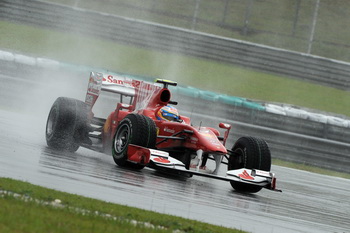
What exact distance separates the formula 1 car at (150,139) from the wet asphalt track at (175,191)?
0.79ft

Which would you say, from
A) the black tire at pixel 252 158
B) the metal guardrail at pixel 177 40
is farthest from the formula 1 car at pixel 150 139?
the metal guardrail at pixel 177 40

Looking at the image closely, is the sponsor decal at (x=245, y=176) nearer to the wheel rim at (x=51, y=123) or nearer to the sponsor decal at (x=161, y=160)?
the sponsor decal at (x=161, y=160)

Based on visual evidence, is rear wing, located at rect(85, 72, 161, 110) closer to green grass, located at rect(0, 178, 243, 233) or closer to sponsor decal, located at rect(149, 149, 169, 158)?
sponsor decal, located at rect(149, 149, 169, 158)

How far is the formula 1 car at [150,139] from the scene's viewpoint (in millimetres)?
12445

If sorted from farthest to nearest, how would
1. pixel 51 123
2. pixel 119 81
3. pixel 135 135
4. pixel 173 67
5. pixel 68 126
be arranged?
pixel 173 67
pixel 119 81
pixel 51 123
pixel 68 126
pixel 135 135

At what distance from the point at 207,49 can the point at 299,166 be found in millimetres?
11450

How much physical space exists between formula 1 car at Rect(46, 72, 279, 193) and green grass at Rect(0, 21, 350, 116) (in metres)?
12.9

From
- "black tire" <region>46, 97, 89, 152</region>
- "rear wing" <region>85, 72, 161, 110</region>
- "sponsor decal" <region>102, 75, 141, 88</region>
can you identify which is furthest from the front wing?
"sponsor decal" <region>102, 75, 141, 88</region>

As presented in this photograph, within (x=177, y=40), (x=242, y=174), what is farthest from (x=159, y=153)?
(x=177, y=40)

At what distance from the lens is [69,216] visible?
7.29 meters

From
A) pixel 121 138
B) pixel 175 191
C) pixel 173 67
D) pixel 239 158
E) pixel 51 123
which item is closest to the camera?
pixel 175 191

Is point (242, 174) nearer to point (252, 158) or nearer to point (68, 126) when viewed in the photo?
point (252, 158)

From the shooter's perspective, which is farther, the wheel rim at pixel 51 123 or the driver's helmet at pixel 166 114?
the wheel rim at pixel 51 123

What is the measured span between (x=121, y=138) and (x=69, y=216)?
19.1 feet
